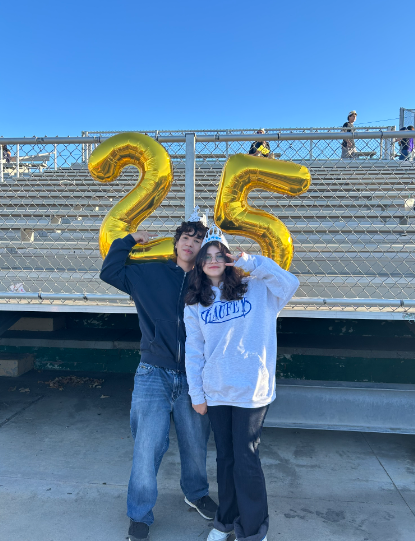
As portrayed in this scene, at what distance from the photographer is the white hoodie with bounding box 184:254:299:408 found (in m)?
1.88

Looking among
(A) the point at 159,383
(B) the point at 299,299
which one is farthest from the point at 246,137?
(A) the point at 159,383

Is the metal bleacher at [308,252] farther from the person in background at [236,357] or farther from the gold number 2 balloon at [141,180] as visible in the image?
the person in background at [236,357]

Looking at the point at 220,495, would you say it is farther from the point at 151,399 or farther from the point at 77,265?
the point at 77,265

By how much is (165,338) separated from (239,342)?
42cm

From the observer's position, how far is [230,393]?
6.15 ft

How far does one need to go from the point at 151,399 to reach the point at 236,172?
1.39m

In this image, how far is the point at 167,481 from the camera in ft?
8.75

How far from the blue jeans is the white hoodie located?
0.69ft

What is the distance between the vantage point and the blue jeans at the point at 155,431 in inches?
81.4

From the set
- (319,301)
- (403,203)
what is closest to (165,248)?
(319,301)

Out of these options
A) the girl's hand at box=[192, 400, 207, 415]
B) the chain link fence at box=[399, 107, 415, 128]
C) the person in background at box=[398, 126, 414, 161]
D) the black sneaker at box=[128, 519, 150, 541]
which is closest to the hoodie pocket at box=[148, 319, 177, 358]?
the girl's hand at box=[192, 400, 207, 415]

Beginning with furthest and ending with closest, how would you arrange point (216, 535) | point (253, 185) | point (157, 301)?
point (253, 185)
point (157, 301)
point (216, 535)

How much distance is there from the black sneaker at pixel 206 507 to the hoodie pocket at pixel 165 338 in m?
0.84

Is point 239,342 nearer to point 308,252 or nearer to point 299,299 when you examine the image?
point 299,299
